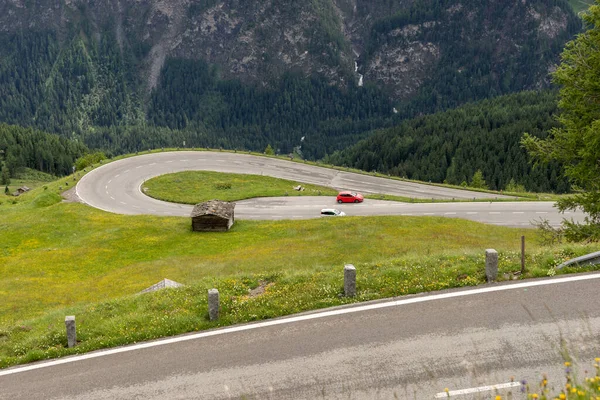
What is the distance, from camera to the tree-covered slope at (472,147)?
138625mm

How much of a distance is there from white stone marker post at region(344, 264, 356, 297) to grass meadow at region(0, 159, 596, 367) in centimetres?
29

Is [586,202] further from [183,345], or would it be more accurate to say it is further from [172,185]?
[172,185]

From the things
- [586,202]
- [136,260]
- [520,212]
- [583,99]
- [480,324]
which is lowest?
[136,260]

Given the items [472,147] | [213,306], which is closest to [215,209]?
[213,306]

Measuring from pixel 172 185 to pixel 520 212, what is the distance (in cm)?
5485

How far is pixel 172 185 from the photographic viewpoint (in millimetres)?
79250

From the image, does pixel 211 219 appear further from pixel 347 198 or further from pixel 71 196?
pixel 71 196

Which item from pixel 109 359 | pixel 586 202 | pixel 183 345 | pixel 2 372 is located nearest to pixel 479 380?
pixel 183 345

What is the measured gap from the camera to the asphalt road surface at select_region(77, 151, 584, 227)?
58938 mm

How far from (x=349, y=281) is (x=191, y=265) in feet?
90.0

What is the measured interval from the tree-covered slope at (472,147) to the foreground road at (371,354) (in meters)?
131

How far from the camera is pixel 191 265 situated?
132 ft

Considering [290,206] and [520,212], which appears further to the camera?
[290,206]

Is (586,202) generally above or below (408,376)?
above
